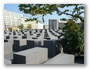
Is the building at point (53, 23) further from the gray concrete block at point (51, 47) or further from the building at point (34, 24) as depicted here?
the gray concrete block at point (51, 47)

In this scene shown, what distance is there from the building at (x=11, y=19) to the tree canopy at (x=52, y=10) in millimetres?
193

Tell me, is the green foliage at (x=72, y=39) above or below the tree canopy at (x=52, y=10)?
below

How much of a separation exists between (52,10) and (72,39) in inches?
32.4

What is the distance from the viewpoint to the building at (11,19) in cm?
382

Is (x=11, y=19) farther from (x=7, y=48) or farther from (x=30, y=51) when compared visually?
(x=30, y=51)

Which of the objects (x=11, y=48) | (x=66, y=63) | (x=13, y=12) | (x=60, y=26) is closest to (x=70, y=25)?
(x=60, y=26)

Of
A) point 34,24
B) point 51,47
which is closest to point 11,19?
point 34,24

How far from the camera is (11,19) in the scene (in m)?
3.88

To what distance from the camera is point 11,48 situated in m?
4.54

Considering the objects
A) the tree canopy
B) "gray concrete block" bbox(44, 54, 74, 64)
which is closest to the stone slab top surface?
"gray concrete block" bbox(44, 54, 74, 64)

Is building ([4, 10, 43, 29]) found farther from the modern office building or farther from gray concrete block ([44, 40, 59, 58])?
gray concrete block ([44, 40, 59, 58])

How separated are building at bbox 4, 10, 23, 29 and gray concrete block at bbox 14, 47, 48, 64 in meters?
0.63

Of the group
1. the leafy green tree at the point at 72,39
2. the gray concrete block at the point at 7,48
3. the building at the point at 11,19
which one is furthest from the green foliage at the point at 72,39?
the gray concrete block at the point at 7,48

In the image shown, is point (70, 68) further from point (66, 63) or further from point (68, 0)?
point (68, 0)
